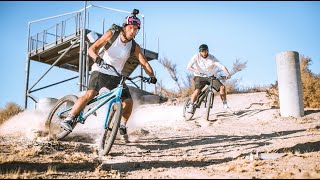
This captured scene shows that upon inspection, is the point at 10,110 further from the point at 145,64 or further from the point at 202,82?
the point at 145,64

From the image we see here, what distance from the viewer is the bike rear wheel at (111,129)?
4.97 m

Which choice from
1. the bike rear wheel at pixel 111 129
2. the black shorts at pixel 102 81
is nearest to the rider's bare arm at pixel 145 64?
the black shorts at pixel 102 81

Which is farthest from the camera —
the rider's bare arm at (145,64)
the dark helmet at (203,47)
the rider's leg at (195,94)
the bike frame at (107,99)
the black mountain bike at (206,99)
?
the rider's leg at (195,94)

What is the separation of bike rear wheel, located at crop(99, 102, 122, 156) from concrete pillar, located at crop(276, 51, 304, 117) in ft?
23.5

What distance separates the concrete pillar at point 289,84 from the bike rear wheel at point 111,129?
717cm

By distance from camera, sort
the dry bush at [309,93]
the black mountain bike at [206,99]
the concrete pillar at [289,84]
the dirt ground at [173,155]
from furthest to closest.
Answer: the dry bush at [309,93] < the concrete pillar at [289,84] < the black mountain bike at [206,99] < the dirt ground at [173,155]

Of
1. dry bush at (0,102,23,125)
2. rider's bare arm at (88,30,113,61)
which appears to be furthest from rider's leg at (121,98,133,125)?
dry bush at (0,102,23,125)

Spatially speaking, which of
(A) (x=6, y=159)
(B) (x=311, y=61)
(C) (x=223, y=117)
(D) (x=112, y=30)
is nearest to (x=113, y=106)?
(D) (x=112, y=30)

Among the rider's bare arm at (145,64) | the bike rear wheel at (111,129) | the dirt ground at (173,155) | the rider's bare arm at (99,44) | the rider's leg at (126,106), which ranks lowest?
the dirt ground at (173,155)

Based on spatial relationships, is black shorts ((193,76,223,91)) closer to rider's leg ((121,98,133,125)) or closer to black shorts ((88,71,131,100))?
rider's leg ((121,98,133,125))

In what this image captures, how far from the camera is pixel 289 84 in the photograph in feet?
35.1

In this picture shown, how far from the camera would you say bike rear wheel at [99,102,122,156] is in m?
4.97

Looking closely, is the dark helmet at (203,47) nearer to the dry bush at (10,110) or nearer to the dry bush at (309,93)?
the dry bush at (309,93)

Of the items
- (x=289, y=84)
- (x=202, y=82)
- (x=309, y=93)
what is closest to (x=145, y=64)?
(x=202, y=82)
